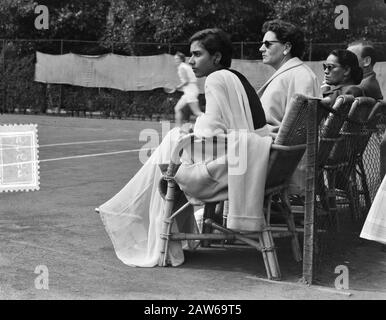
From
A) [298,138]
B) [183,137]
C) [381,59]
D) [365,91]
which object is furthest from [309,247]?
[381,59]

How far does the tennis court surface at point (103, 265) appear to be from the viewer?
461 centimetres

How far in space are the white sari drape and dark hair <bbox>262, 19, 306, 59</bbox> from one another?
2.86ft

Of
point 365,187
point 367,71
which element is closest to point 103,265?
point 365,187

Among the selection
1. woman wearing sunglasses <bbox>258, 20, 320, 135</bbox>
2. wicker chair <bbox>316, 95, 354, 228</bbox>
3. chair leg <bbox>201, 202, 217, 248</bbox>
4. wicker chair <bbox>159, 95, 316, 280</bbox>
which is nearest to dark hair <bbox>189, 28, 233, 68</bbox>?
woman wearing sunglasses <bbox>258, 20, 320, 135</bbox>

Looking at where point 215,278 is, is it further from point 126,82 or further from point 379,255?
point 126,82

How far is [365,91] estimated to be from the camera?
687 centimetres

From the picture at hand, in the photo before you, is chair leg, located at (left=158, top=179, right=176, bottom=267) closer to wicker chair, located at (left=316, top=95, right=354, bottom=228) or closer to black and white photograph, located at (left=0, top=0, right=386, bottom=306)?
black and white photograph, located at (left=0, top=0, right=386, bottom=306)

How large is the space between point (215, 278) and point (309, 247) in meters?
0.63

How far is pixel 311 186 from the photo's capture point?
4832 millimetres

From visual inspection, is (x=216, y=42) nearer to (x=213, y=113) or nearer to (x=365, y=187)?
(x=213, y=113)

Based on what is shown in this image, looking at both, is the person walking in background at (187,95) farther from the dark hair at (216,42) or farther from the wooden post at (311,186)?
the wooden post at (311,186)

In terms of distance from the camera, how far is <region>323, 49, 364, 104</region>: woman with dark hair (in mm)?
6531

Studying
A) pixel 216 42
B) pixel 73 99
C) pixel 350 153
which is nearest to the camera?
pixel 216 42

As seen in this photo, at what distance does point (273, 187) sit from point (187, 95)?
1386 centimetres
